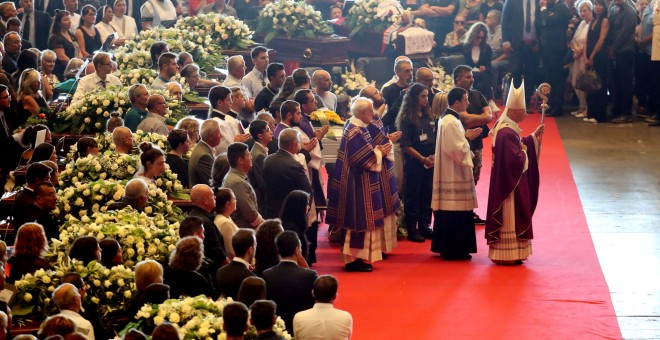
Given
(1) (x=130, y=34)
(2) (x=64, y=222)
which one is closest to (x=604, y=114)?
(1) (x=130, y=34)

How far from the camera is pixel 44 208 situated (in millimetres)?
9594

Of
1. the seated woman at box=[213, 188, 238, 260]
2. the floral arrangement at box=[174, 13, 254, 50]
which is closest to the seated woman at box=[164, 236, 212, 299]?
the seated woman at box=[213, 188, 238, 260]

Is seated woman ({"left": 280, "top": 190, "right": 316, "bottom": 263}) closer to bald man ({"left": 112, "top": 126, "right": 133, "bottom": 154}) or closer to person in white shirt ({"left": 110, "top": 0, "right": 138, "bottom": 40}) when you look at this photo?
bald man ({"left": 112, "top": 126, "right": 133, "bottom": 154})

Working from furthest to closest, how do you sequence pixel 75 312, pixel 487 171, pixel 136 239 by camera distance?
pixel 487 171 < pixel 136 239 < pixel 75 312

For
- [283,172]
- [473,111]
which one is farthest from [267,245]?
[473,111]

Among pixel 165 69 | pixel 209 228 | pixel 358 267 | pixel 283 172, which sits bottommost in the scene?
pixel 358 267

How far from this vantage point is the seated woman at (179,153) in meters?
10.8

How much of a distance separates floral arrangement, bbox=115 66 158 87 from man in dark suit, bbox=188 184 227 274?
188 inches

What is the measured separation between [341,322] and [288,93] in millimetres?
5660

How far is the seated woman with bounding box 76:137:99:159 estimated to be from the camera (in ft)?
35.4

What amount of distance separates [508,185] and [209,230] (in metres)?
4.08

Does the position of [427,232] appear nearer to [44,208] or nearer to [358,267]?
[358,267]

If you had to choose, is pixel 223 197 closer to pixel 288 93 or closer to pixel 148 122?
pixel 148 122

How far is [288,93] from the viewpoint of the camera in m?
13.3
